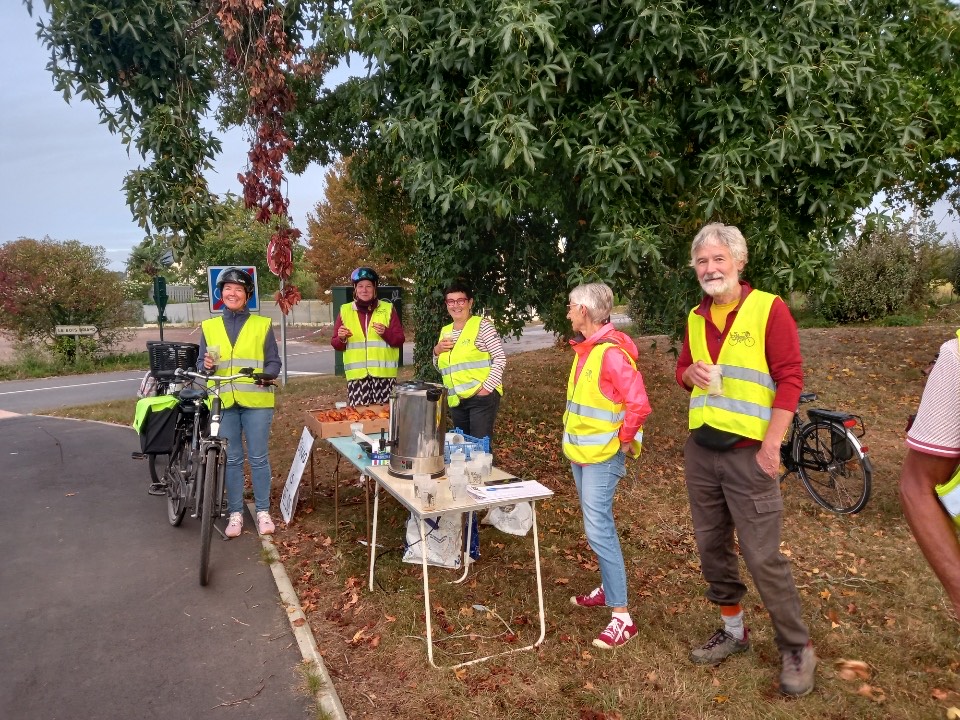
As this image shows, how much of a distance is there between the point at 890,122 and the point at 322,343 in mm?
29302

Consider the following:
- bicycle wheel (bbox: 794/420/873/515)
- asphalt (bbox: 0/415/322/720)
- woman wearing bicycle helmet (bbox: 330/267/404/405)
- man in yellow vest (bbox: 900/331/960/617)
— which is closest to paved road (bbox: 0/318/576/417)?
woman wearing bicycle helmet (bbox: 330/267/404/405)

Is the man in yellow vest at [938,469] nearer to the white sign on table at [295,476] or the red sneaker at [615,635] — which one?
the red sneaker at [615,635]

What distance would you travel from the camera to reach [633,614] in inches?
177

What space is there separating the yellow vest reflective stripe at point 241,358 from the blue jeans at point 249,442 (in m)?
0.10

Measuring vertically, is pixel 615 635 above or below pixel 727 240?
below

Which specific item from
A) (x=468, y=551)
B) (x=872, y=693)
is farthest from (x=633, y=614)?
(x=872, y=693)

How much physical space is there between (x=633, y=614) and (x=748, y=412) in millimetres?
1817

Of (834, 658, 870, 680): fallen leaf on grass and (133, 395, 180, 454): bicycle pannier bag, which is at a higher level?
(133, 395, 180, 454): bicycle pannier bag

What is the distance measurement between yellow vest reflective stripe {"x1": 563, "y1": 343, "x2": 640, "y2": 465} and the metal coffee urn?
0.89 meters

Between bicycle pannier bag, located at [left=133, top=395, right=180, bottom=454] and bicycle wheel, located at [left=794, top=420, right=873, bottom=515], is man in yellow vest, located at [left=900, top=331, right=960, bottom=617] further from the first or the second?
bicycle pannier bag, located at [left=133, top=395, right=180, bottom=454]

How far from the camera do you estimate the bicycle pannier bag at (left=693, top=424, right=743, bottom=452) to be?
134 inches

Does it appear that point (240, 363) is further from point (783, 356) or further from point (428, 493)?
point (783, 356)

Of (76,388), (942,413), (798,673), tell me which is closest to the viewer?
(942,413)

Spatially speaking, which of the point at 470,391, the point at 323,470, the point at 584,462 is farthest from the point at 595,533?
the point at 323,470
